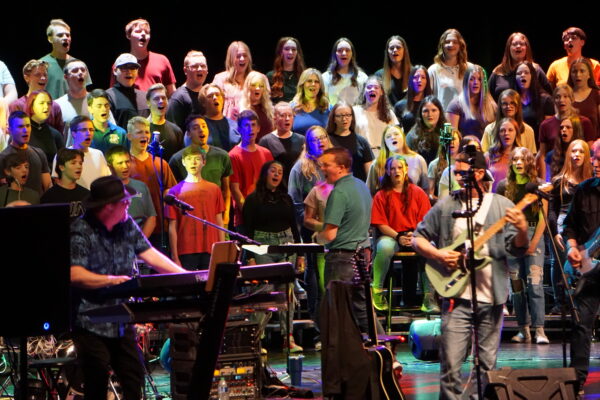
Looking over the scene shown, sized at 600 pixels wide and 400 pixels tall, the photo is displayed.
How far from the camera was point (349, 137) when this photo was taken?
491 inches

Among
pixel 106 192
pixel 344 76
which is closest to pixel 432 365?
pixel 344 76

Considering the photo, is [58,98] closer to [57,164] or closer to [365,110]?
[57,164]

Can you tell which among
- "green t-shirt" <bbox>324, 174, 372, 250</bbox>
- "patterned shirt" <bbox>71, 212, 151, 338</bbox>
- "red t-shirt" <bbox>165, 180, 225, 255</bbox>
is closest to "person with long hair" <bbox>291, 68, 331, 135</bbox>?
"red t-shirt" <bbox>165, 180, 225, 255</bbox>

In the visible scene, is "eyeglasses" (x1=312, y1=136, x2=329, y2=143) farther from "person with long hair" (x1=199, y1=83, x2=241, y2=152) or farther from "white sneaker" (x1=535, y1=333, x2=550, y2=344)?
"white sneaker" (x1=535, y1=333, x2=550, y2=344)

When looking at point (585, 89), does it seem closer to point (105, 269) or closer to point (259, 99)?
point (259, 99)

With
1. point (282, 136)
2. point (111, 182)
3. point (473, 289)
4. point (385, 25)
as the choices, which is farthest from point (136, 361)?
point (385, 25)

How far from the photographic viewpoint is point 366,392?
7496 millimetres

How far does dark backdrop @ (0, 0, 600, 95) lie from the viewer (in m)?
16.6

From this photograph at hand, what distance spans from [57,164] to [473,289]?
519 centimetres

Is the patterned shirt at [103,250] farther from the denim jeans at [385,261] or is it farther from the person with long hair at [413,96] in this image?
the person with long hair at [413,96]

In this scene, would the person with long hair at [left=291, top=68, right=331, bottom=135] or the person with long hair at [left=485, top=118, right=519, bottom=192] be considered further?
the person with long hair at [left=291, top=68, right=331, bottom=135]

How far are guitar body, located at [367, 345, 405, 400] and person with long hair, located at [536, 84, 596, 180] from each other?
240 inches

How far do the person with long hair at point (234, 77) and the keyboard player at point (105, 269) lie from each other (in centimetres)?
624

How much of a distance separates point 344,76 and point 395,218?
2810 mm
